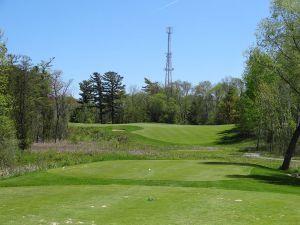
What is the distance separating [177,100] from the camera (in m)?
129

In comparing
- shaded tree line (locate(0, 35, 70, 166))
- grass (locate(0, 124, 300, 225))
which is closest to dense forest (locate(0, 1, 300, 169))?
shaded tree line (locate(0, 35, 70, 166))

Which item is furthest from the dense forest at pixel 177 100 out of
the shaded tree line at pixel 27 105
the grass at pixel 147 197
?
the grass at pixel 147 197

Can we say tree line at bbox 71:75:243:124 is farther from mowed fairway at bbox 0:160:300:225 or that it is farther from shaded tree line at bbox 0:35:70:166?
mowed fairway at bbox 0:160:300:225

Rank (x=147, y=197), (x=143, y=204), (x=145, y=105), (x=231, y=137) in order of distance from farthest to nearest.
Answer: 1. (x=145, y=105)
2. (x=231, y=137)
3. (x=147, y=197)
4. (x=143, y=204)

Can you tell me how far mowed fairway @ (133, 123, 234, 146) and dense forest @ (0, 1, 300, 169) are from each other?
584 centimetres

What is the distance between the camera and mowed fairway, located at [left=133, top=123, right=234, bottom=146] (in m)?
79.1

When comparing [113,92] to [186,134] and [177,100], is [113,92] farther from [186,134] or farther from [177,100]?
[186,134]

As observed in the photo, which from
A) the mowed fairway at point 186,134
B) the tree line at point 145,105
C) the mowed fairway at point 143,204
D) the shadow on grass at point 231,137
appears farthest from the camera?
the tree line at point 145,105

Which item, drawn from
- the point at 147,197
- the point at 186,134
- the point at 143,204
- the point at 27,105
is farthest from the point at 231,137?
the point at 143,204

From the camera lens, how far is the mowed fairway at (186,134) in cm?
7907

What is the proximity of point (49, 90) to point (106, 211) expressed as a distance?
51.3 meters

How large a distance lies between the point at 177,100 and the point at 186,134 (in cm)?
4390

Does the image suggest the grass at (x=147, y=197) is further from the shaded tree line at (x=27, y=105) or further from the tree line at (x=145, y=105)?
the tree line at (x=145, y=105)

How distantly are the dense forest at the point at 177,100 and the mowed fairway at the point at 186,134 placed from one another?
584 centimetres
